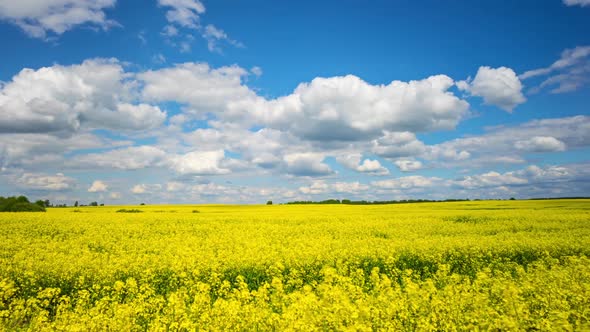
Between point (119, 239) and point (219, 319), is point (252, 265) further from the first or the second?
point (119, 239)

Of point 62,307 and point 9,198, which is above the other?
point 9,198

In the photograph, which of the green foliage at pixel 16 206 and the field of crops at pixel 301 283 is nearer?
the field of crops at pixel 301 283

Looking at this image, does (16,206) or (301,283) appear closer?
(301,283)

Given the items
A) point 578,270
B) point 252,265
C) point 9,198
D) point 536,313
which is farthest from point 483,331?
point 9,198

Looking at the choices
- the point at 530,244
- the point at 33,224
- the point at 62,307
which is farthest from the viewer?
the point at 33,224

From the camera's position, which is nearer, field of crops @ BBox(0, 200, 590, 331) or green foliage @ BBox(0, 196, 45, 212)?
field of crops @ BBox(0, 200, 590, 331)

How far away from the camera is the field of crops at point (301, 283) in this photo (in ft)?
18.9

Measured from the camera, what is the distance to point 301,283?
363 inches

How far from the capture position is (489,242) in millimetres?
13875

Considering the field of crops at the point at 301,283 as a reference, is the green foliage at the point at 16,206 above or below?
above

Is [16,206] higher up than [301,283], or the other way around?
[16,206]

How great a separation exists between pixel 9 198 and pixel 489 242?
5304 centimetres

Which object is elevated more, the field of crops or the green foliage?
the green foliage

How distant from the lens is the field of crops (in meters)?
5.76
